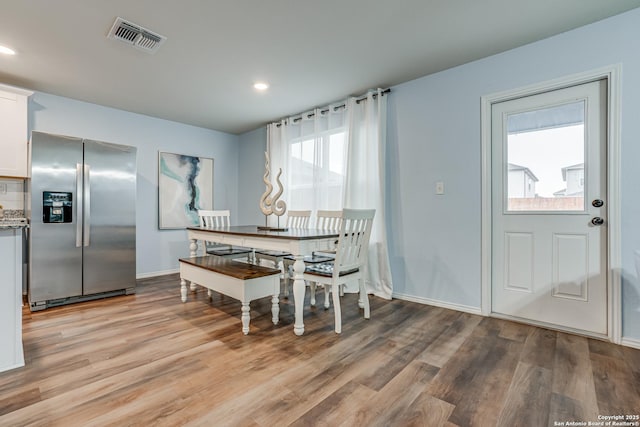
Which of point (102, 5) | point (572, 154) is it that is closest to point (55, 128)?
point (102, 5)

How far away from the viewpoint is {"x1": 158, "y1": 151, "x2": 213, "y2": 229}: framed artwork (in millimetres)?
4395

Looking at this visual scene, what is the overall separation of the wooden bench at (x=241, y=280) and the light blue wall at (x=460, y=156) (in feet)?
4.72

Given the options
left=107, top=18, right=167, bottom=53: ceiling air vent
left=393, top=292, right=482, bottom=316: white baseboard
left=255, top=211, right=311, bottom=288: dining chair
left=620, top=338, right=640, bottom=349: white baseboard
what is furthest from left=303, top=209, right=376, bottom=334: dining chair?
left=107, top=18, right=167, bottom=53: ceiling air vent

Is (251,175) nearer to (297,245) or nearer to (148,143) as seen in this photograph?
(148,143)

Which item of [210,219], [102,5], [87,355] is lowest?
[87,355]

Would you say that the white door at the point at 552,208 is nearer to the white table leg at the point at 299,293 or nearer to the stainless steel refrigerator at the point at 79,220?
the white table leg at the point at 299,293

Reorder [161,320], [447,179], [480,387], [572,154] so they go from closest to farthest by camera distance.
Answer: [480,387] → [572,154] → [161,320] → [447,179]

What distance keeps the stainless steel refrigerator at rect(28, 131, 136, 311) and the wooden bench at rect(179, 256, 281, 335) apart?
1.15 metres

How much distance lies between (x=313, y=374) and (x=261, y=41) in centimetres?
250

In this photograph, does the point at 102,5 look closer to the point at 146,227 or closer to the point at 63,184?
the point at 63,184

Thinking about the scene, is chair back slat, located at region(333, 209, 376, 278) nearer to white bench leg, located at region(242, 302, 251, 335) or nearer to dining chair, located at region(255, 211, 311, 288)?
white bench leg, located at region(242, 302, 251, 335)

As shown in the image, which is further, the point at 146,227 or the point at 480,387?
the point at 146,227

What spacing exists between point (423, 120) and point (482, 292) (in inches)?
70.0

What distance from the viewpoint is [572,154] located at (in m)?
2.30
